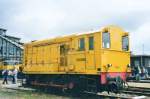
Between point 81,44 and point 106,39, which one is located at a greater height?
point 106,39

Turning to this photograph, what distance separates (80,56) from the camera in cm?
1620

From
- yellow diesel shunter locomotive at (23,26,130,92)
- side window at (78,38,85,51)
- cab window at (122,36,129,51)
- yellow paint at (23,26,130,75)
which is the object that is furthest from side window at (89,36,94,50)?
cab window at (122,36,129,51)

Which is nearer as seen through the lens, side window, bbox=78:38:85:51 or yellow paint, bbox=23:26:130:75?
yellow paint, bbox=23:26:130:75

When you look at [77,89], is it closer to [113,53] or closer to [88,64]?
[88,64]

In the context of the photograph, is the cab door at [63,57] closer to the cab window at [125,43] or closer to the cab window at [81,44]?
the cab window at [81,44]

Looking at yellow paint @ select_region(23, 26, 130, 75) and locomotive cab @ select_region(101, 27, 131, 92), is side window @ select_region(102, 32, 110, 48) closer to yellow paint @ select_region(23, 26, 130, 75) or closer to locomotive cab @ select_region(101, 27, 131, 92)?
locomotive cab @ select_region(101, 27, 131, 92)

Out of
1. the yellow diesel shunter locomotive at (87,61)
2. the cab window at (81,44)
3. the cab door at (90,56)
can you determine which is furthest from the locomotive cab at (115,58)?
the cab window at (81,44)

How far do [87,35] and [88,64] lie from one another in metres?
1.61

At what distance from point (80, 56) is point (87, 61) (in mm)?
702

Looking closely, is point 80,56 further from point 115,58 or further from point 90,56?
point 115,58

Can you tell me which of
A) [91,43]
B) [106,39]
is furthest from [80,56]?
[106,39]

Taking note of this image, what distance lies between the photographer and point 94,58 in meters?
15.3

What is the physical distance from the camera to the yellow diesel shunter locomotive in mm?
15203

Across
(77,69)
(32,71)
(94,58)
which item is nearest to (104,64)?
(94,58)
